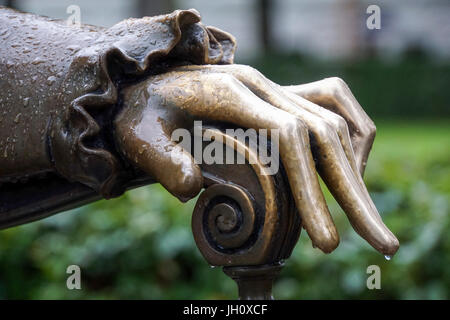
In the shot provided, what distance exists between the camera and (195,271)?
353 centimetres

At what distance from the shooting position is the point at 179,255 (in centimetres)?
352

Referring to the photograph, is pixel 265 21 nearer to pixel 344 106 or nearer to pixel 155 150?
pixel 344 106

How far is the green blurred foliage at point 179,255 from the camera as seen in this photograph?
318cm

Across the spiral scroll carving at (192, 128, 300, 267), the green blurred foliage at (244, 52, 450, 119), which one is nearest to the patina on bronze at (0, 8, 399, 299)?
the spiral scroll carving at (192, 128, 300, 267)

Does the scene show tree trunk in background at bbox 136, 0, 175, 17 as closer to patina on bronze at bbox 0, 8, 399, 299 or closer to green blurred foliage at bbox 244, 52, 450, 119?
green blurred foliage at bbox 244, 52, 450, 119

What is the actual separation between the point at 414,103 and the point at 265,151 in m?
12.8

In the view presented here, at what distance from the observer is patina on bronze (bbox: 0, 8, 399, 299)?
1158 mm

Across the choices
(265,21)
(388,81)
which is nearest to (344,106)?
(388,81)

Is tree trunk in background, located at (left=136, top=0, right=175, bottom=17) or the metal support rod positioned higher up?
the metal support rod

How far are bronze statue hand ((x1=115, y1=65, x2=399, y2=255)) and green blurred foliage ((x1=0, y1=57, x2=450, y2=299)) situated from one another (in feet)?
6.42

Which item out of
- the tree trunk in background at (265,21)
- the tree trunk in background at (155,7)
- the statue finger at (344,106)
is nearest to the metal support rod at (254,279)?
the statue finger at (344,106)

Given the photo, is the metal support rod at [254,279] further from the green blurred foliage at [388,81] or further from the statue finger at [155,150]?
the green blurred foliage at [388,81]
